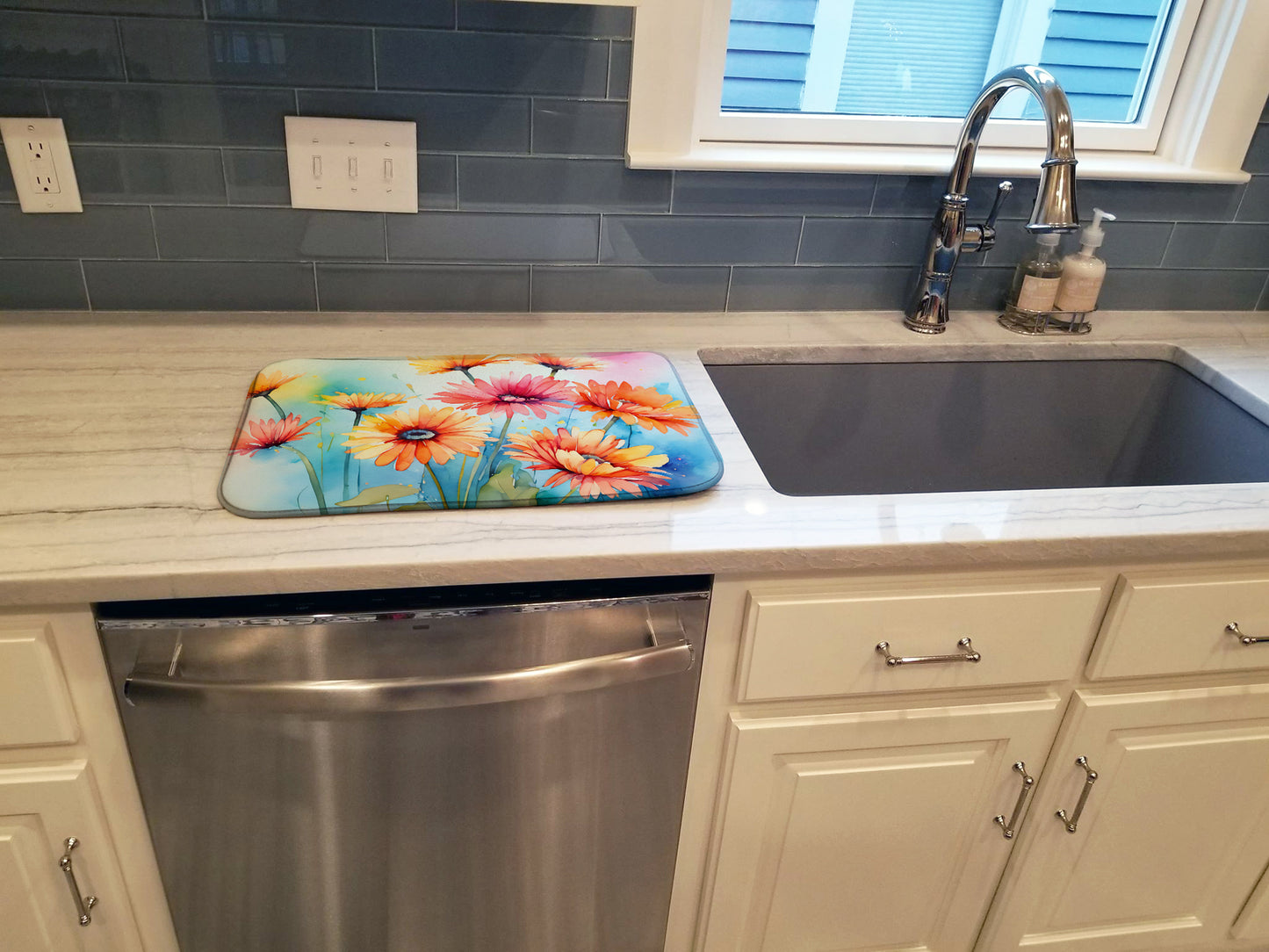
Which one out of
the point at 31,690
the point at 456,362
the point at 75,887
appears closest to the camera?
the point at 31,690

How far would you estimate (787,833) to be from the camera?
120 centimetres

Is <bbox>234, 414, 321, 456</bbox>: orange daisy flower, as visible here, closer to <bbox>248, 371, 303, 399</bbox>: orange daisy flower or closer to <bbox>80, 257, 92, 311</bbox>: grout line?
<bbox>248, 371, 303, 399</bbox>: orange daisy flower

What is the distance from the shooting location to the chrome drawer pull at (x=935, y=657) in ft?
3.51

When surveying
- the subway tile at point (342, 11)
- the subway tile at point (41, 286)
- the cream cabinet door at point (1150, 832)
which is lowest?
the cream cabinet door at point (1150, 832)

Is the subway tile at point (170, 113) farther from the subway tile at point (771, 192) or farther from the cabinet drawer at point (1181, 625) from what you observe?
the cabinet drawer at point (1181, 625)

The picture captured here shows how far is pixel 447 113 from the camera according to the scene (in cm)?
128

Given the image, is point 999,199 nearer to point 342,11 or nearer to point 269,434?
point 342,11

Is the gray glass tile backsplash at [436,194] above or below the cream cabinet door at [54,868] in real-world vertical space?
above

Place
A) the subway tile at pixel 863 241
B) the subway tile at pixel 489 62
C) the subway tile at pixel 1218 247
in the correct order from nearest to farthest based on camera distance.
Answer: the subway tile at pixel 489 62 < the subway tile at pixel 863 241 < the subway tile at pixel 1218 247

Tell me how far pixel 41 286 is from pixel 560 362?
682 mm

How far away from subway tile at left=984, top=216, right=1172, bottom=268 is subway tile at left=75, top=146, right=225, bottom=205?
1.09 m

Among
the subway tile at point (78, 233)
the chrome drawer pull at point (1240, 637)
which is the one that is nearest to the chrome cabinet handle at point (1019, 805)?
the chrome drawer pull at point (1240, 637)

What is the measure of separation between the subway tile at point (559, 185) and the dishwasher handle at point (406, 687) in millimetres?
652

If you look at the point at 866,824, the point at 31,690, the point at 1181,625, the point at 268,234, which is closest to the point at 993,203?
the point at 1181,625
